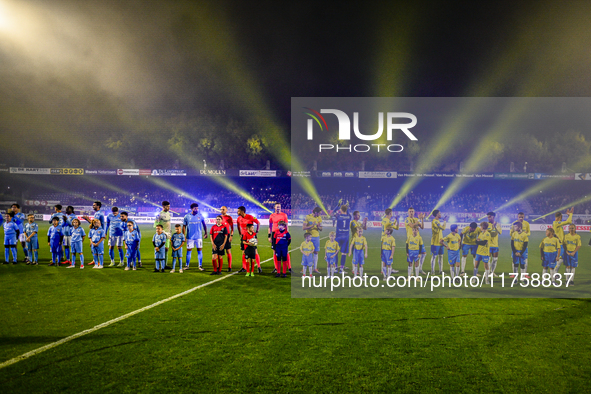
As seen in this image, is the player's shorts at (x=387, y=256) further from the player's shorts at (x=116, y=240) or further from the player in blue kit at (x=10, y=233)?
the player in blue kit at (x=10, y=233)

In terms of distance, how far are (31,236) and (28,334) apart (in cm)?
804

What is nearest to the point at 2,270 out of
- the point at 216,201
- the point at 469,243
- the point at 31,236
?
the point at 31,236

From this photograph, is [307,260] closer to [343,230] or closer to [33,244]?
[343,230]

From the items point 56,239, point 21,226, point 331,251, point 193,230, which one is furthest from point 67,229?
point 331,251

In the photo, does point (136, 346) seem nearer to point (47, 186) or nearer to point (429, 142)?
point (429, 142)

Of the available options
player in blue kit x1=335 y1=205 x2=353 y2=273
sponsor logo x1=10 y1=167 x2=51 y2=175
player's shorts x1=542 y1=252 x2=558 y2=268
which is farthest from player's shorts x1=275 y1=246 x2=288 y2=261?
sponsor logo x1=10 y1=167 x2=51 y2=175

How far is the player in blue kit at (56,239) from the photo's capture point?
11156 millimetres

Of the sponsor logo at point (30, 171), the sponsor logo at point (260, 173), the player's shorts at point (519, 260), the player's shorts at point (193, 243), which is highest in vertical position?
the sponsor logo at point (30, 171)

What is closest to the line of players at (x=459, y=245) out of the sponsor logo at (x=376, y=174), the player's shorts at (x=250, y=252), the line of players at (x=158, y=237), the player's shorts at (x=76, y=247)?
the line of players at (x=158, y=237)

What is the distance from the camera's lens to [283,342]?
16.2ft

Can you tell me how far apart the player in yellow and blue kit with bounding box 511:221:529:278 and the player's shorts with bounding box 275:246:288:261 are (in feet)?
21.3

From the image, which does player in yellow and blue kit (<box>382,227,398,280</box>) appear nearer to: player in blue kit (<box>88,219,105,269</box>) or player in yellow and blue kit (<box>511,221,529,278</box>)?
player in yellow and blue kit (<box>511,221,529,278</box>)

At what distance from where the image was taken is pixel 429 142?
130 feet

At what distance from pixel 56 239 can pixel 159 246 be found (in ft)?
13.6
